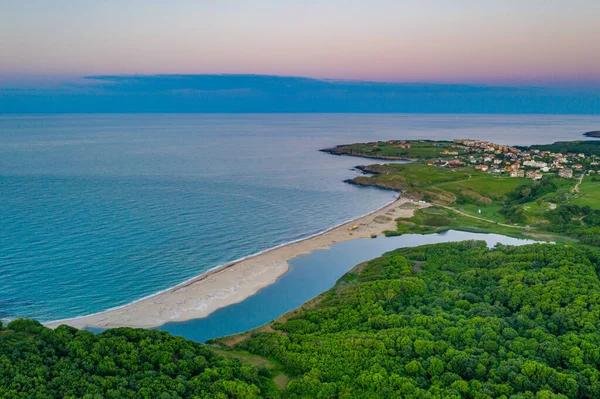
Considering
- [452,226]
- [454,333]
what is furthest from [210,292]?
[452,226]

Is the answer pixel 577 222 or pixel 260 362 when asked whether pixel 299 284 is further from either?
pixel 577 222

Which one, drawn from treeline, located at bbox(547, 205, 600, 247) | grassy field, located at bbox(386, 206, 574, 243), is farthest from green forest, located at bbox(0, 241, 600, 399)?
grassy field, located at bbox(386, 206, 574, 243)

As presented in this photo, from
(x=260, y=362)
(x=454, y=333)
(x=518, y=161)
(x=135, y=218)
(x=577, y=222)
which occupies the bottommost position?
(x=260, y=362)

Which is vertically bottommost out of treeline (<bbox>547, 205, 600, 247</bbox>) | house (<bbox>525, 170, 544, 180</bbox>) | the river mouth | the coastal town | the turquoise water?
the river mouth

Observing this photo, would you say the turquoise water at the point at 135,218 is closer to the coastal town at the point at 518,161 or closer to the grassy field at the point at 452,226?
the grassy field at the point at 452,226

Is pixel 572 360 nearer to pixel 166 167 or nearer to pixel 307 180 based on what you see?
pixel 307 180

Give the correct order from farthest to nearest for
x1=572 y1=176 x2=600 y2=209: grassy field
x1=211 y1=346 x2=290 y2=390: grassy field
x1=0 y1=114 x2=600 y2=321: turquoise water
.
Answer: x1=572 y1=176 x2=600 y2=209: grassy field
x1=0 y1=114 x2=600 y2=321: turquoise water
x1=211 y1=346 x2=290 y2=390: grassy field

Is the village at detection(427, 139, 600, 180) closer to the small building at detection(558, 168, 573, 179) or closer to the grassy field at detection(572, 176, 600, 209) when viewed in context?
the small building at detection(558, 168, 573, 179)

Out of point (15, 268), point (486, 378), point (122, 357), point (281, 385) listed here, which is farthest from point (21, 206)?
point (486, 378)
